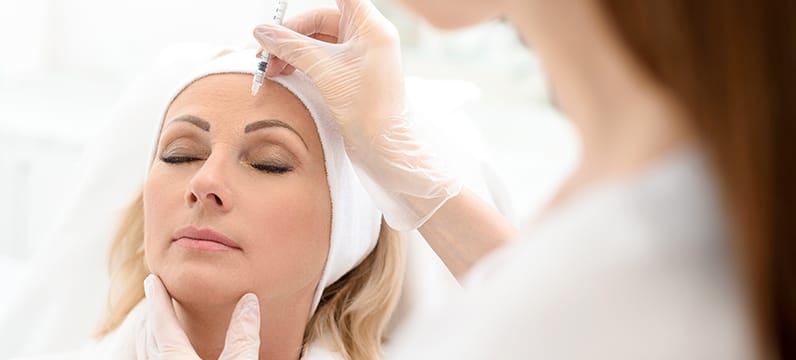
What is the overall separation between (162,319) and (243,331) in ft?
0.37

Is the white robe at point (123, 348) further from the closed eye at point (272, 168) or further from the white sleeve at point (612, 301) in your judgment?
the white sleeve at point (612, 301)

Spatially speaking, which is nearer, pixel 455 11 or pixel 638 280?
pixel 638 280

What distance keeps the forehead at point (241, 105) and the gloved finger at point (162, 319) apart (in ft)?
0.80

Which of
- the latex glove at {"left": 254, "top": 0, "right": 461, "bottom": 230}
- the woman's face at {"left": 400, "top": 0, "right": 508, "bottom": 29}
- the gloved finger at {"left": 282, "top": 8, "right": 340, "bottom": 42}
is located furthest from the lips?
the woman's face at {"left": 400, "top": 0, "right": 508, "bottom": 29}

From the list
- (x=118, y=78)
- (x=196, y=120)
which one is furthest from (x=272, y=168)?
(x=118, y=78)

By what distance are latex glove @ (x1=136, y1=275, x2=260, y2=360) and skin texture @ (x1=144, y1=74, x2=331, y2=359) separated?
2 cm

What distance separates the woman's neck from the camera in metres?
1.56

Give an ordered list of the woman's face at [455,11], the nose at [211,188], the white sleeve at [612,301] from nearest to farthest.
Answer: the white sleeve at [612,301]
the woman's face at [455,11]
the nose at [211,188]

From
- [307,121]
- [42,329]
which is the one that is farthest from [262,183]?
[42,329]

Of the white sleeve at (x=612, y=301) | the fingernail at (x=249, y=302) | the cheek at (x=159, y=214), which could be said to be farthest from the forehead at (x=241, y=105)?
the white sleeve at (x=612, y=301)

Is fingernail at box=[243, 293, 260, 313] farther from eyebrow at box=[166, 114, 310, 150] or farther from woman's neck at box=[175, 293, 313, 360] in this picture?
eyebrow at box=[166, 114, 310, 150]

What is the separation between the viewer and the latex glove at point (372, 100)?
4.92ft

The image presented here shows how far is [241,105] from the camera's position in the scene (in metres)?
1.53

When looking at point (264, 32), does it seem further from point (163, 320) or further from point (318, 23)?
point (163, 320)
